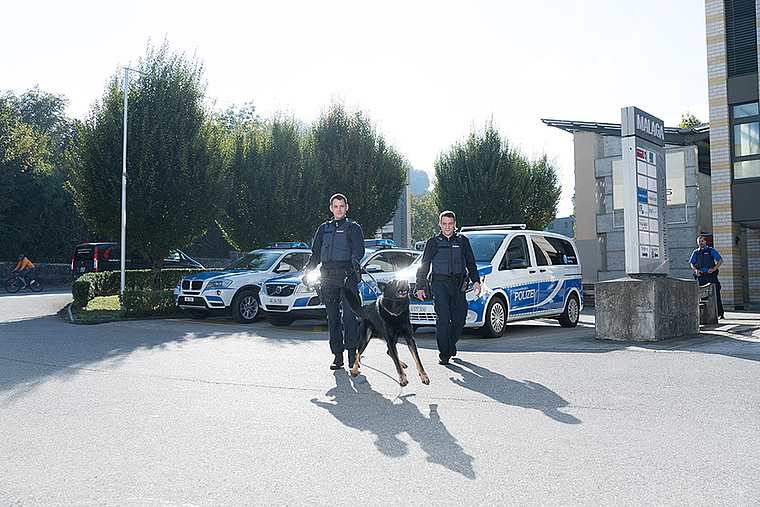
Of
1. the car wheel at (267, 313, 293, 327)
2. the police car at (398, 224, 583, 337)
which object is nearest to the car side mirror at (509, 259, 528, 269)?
the police car at (398, 224, 583, 337)

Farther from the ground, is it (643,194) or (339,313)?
(643,194)

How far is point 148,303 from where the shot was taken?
51.9 ft

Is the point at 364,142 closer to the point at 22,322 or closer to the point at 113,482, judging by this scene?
the point at 22,322

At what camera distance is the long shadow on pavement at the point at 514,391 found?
18.8 ft

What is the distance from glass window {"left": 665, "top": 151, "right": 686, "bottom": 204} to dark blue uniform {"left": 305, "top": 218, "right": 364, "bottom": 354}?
2037 centimetres

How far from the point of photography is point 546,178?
34.5 metres

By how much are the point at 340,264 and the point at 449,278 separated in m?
1.46

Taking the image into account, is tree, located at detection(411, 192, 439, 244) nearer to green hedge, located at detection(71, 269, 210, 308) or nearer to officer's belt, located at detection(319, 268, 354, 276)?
green hedge, located at detection(71, 269, 210, 308)

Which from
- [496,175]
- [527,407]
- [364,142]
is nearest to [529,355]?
[527,407]

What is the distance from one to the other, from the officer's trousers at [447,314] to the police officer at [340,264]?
3.56ft

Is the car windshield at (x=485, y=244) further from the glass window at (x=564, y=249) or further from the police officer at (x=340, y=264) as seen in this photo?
the police officer at (x=340, y=264)

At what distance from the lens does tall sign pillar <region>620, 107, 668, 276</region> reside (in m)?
11.0

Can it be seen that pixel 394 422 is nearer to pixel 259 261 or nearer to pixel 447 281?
pixel 447 281

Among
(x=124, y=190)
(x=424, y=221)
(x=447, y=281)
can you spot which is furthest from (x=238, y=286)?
(x=424, y=221)
